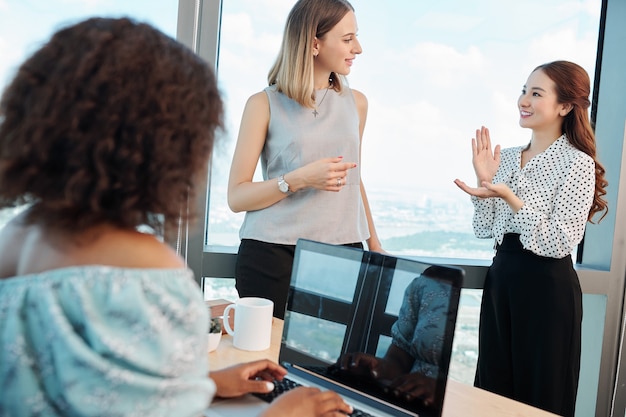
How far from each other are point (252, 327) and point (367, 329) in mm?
394

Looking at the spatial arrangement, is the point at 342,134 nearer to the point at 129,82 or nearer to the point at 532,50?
the point at 532,50

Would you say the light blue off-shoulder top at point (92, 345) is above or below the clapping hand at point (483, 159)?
below

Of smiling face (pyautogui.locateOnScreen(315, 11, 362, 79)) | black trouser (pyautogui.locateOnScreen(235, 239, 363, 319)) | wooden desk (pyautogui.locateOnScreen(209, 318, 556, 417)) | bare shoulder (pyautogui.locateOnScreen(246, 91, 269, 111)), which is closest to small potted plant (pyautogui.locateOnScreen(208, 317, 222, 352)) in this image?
wooden desk (pyautogui.locateOnScreen(209, 318, 556, 417))

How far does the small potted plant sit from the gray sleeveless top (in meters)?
0.60

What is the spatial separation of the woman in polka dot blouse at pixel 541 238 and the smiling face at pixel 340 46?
24.1 inches

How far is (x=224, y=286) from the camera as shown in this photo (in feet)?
7.93

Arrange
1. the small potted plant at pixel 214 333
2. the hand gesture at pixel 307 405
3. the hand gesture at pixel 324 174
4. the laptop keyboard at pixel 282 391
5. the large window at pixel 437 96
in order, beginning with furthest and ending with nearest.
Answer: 1. the large window at pixel 437 96
2. the hand gesture at pixel 324 174
3. the small potted plant at pixel 214 333
4. the laptop keyboard at pixel 282 391
5. the hand gesture at pixel 307 405

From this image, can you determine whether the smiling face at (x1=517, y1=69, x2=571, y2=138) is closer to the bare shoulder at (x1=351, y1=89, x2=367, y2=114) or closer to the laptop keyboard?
the bare shoulder at (x1=351, y1=89, x2=367, y2=114)

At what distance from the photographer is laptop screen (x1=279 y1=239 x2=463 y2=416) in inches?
38.2

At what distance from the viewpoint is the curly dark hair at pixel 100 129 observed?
2.08 feet

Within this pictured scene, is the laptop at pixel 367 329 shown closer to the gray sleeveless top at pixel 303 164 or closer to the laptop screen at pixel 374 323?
the laptop screen at pixel 374 323

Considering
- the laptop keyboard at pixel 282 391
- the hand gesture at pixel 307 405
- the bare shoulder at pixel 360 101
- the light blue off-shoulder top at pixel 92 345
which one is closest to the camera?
the light blue off-shoulder top at pixel 92 345

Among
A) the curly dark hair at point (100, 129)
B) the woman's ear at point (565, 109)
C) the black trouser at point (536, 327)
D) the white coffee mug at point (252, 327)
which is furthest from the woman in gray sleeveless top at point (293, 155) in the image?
the curly dark hair at point (100, 129)

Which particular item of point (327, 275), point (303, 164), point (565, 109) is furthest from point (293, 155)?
point (565, 109)
